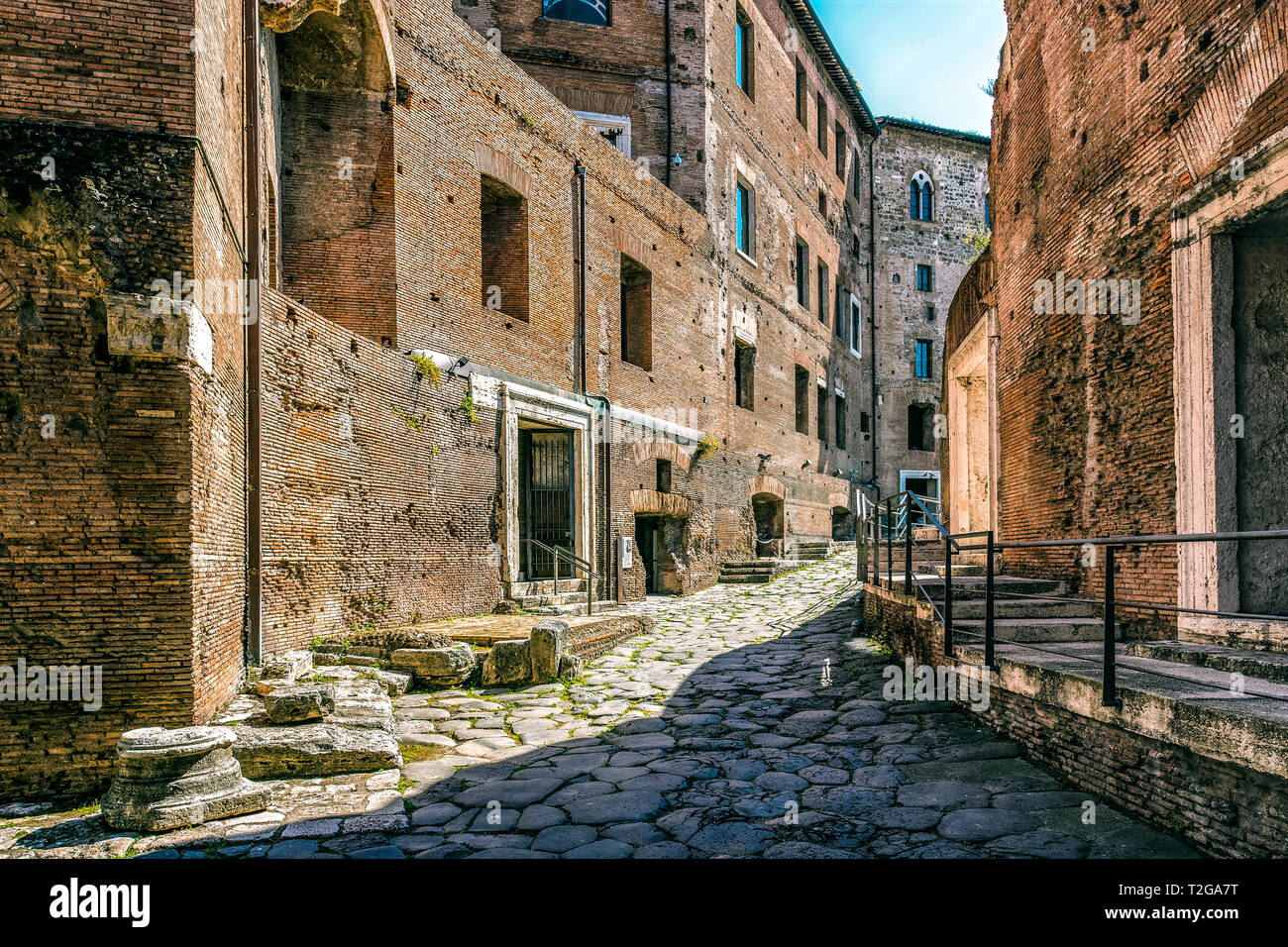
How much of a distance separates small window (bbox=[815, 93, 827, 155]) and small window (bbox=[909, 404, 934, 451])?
9143 millimetres

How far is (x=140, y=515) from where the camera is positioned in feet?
15.6

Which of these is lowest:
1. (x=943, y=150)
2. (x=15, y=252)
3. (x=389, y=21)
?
(x=15, y=252)

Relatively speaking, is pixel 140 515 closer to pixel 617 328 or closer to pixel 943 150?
pixel 617 328

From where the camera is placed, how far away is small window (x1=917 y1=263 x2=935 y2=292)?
1121 inches

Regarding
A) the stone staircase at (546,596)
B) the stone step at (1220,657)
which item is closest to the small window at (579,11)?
the stone staircase at (546,596)

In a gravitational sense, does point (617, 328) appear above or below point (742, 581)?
above

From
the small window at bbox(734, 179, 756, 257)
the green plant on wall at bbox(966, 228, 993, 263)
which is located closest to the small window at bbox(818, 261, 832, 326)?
the small window at bbox(734, 179, 756, 257)

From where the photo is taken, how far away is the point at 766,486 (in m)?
19.3

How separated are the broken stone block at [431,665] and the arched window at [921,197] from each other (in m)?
25.6

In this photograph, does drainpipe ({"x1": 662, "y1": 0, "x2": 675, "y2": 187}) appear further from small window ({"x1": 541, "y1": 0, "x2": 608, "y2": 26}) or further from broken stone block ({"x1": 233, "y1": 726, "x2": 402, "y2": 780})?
broken stone block ({"x1": 233, "y1": 726, "x2": 402, "y2": 780})

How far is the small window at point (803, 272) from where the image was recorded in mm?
22375

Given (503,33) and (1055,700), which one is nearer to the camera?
(1055,700)

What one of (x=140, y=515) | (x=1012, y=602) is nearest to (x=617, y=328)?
(x=1012, y=602)

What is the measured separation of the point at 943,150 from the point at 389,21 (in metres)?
24.3
